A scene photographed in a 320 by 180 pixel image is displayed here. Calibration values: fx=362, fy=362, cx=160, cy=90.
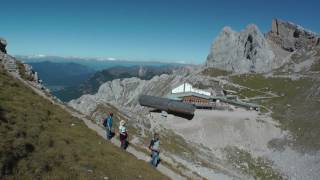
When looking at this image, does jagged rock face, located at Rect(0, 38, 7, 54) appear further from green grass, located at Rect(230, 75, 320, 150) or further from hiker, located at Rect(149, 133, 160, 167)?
green grass, located at Rect(230, 75, 320, 150)

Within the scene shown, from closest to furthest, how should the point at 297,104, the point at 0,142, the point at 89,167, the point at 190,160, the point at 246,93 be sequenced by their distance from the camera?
the point at 0,142 < the point at 89,167 < the point at 190,160 < the point at 297,104 < the point at 246,93

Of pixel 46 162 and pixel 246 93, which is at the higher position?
pixel 46 162

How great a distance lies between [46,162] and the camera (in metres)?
25.5

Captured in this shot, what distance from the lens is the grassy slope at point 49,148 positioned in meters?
24.0

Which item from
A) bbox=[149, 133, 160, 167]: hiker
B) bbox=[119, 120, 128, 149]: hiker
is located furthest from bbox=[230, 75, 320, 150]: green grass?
bbox=[119, 120, 128, 149]: hiker

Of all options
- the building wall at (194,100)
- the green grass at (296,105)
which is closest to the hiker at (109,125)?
the green grass at (296,105)

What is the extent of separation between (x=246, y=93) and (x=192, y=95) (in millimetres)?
52801

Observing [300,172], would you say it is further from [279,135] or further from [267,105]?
[267,105]

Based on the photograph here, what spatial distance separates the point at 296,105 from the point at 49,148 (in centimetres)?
12364

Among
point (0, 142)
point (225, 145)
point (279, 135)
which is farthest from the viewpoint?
point (279, 135)

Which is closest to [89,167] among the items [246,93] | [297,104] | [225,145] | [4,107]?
[4,107]

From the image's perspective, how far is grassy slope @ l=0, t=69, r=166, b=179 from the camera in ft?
78.9

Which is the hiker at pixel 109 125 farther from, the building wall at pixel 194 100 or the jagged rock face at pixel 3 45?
the building wall at pixel 194 100

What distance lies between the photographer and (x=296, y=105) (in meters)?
136
